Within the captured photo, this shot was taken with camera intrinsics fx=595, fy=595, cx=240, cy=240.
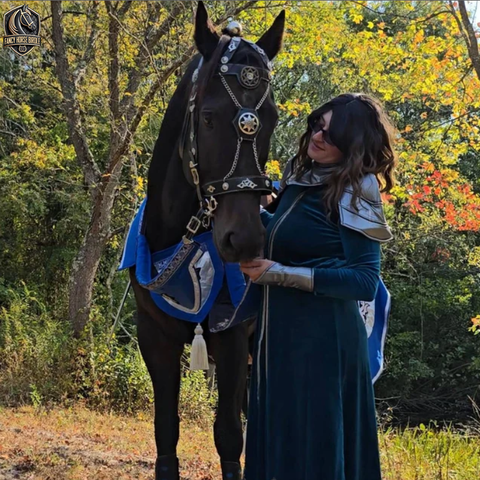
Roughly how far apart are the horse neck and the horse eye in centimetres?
44

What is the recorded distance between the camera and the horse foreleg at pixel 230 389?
9.41ft

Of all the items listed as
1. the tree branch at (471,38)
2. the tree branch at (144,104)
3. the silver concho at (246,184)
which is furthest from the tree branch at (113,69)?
the silver concho at (246,184)

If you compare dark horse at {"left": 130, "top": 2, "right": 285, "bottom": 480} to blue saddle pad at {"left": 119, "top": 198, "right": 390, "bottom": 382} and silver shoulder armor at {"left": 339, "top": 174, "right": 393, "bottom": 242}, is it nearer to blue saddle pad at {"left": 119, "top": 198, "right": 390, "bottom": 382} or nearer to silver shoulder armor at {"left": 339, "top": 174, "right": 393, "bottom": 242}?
blue saddle pad at {"left": 119, "top": 198, "right": 390, "bottom": 382}

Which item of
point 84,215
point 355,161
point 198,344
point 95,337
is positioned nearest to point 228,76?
point 355,161

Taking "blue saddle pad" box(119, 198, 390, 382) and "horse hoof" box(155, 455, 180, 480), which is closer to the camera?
"blue saddle pad" box(119, 198, 390, 382)

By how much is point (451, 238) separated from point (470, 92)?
24.1 ft

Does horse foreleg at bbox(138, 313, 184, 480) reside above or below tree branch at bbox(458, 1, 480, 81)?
below

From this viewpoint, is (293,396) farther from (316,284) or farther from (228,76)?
(228,76)

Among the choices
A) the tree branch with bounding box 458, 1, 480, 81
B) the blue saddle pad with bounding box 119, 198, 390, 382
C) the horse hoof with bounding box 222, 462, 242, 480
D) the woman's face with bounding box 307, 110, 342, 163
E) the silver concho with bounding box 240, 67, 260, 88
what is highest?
the tree branch with bounding box 458, 1, 480, 81

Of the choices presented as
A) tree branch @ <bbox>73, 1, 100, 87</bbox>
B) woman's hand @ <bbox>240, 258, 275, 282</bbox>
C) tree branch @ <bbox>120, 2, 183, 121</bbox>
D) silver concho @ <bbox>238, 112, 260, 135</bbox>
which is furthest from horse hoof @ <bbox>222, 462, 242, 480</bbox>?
tree branch @ <bbox>73, 1, 100, 87</bbox>

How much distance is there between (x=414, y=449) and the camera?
14.8 ft

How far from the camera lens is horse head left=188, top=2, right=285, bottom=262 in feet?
6.89

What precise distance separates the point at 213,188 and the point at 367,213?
1.87 feet

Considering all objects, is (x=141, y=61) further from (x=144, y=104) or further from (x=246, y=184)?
(x=246, y=184)
